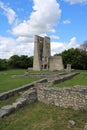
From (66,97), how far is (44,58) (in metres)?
37.5

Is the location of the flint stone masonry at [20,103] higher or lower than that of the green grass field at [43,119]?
higher

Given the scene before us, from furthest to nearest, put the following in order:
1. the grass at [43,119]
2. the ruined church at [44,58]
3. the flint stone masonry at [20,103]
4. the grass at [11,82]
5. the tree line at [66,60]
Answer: the tree line at [66,60], the ruined church at [44,58], the grass at [11,82], the flint stone masonry at [20,103], the grass at [43,119]

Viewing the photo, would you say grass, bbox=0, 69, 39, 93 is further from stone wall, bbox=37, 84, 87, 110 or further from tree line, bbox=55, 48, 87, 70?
tree line, bbox=55, 48, 87, 70

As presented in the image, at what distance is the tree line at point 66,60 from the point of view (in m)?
58.1

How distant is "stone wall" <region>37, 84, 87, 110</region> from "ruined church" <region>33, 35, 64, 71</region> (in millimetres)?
34641

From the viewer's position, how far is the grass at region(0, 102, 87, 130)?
827 centimetres

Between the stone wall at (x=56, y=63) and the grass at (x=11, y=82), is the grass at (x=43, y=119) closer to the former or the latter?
the grass at (x=11, y=82)

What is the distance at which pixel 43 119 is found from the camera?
915 cm

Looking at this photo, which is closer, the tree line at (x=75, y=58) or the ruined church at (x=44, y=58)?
the ruined church at (x=44, y=58)

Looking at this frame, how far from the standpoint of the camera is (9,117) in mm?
9109

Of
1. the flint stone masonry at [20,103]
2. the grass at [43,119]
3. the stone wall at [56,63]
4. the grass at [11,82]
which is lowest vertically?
the grass at [43,119]

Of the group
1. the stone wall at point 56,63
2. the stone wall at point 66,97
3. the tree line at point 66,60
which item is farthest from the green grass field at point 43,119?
the tree line at point 66,60

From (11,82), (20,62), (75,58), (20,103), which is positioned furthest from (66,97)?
(20,62)

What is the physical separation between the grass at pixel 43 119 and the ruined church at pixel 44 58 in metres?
36.0
